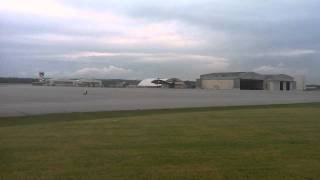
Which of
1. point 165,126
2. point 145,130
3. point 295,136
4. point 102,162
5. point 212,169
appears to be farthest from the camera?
point 165,126

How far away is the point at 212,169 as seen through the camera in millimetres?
9352

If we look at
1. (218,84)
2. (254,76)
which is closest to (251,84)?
(254,76)

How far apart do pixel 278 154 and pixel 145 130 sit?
5.96 m

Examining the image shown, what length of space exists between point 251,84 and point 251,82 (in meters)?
0.70

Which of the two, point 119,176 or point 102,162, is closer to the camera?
point 119,176

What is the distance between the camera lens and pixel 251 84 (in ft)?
555

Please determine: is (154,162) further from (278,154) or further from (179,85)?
(179,85)

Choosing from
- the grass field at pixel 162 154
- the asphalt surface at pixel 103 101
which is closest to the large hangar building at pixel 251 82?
the asphalt surface at pixel 103 101

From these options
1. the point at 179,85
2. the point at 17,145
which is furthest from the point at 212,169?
the point at 179,85

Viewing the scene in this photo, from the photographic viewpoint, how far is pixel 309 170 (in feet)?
30.4

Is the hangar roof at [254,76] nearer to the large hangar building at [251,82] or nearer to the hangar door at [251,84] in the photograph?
the large hangar building at [251,82]

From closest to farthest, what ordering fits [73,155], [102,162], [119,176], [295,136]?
[119,176], [102,162], [73,155], [295,136]

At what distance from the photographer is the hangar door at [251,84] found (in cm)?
16625

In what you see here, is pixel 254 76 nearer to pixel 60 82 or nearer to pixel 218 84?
pixel 218 84
